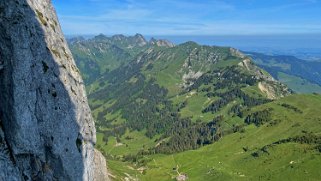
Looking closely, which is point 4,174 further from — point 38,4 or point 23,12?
point 38,4

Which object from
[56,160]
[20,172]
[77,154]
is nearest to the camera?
[20,172]

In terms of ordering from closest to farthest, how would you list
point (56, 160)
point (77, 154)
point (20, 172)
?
point (20, 172), point (56, 160), point (77, 154)

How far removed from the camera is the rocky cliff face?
52031mm

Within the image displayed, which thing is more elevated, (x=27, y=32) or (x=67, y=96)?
(x=27, y=32)

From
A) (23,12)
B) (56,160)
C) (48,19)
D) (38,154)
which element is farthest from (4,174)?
(48,19)

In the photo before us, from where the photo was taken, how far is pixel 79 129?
220ft

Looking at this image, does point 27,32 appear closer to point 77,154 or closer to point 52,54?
point 52,54

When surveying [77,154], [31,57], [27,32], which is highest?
[27,32]

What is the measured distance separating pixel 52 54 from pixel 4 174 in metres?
19.7

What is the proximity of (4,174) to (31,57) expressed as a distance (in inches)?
640

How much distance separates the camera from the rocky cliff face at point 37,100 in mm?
52031

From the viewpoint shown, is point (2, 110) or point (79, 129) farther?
point (79, 129)

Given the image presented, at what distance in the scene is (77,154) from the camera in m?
65.1

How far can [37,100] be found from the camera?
5609 cm
